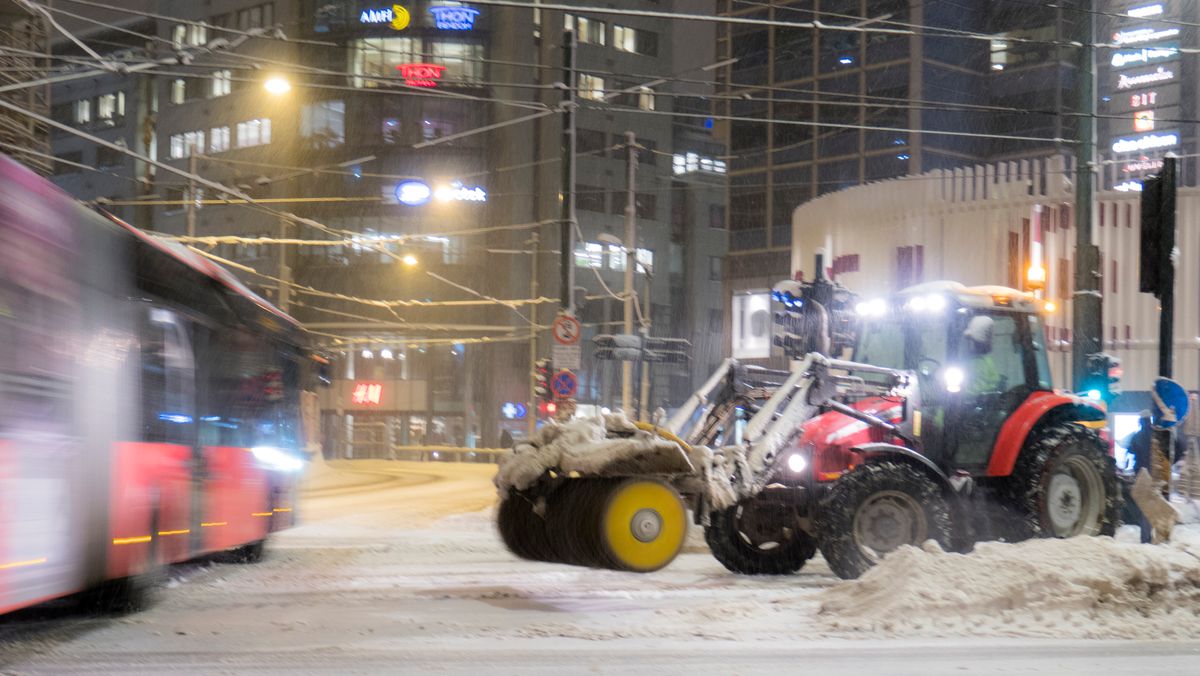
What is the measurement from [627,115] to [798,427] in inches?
2201

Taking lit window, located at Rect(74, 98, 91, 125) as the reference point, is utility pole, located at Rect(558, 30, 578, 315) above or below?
below

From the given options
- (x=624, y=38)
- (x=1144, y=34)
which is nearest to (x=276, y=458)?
(x=624, y=38)

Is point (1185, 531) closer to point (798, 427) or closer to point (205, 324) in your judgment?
point (798, 427)

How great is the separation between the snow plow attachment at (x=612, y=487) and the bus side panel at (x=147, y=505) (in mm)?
2805

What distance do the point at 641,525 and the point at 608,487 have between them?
43 cm

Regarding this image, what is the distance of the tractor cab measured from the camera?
1262 centimetres

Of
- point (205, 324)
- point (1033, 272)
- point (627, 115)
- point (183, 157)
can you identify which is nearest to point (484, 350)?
point (627, 115)

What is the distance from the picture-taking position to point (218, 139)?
6606cm

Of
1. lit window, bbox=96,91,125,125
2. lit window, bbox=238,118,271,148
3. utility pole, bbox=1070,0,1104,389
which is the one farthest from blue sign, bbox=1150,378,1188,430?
lit window, bbox=96,91,125,125

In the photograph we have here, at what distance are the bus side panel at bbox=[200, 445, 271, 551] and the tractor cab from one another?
656 cm

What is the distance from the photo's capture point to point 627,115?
66.4 metres

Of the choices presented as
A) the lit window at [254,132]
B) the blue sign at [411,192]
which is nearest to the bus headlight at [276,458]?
the blue sign at [411,192]

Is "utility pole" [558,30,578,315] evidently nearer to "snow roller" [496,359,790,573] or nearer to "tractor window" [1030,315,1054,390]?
"tractor window" [1030,315,1054,390]

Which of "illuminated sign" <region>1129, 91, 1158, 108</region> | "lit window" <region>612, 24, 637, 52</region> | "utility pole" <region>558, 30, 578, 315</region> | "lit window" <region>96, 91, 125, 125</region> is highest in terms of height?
"lit window" <region>612, 24, 637, 52</region>
